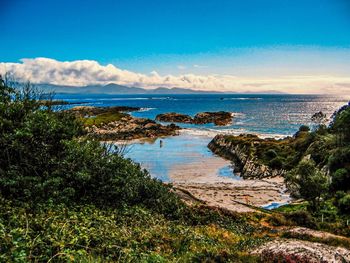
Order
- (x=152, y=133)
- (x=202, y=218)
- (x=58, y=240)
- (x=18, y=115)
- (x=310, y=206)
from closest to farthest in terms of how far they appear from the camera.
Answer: (x=58, y=240) < (x=18, y=115) < (x=202, y=218) < (x=310, y=206) < (x=152, y=133)

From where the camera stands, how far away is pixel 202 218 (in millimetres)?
19344

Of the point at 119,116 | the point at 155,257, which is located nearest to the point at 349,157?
the point at 155,257

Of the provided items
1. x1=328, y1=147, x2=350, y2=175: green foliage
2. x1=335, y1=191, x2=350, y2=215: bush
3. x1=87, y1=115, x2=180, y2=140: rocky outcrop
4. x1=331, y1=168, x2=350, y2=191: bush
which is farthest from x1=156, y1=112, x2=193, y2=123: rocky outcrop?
x1=335, y1=191, x2=350, y2=215: bush

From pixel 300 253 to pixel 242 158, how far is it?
42510mm

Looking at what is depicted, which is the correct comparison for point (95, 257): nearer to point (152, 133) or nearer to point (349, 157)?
point (349, 157)

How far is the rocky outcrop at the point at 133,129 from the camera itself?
8141 centimetres

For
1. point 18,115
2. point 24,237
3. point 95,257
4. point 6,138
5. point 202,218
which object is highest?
point 18,115

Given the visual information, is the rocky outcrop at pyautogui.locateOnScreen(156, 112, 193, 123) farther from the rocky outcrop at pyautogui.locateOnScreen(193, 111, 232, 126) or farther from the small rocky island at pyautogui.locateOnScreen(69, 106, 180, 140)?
the small rocky island at pyautogui.locateOnScreen(69, 106, 180, 140)

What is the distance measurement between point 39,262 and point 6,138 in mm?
8890

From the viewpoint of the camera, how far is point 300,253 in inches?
476

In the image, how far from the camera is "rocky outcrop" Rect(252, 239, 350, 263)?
1171 cm

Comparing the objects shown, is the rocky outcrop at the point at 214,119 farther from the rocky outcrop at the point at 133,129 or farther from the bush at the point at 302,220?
the bush at the point at 302,220

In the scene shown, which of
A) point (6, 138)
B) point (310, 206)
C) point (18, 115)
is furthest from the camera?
point (310, 206)

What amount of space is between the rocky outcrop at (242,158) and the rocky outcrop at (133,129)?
70.5 feet
